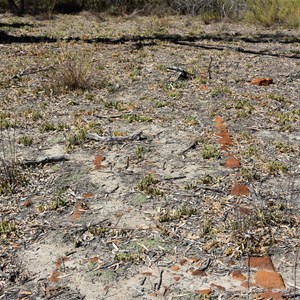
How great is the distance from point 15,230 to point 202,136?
2500mm

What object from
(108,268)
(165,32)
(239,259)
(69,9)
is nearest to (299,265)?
(239,259)

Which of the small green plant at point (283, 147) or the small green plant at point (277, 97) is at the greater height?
the small green plant at point (277, 97)

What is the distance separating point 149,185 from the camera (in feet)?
15.7

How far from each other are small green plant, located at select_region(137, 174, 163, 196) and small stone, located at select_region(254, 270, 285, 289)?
4.37 ft

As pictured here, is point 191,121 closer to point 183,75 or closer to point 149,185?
point 149,185

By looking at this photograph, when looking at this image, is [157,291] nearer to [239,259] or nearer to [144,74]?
[239,259]

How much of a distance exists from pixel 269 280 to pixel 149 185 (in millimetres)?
1620

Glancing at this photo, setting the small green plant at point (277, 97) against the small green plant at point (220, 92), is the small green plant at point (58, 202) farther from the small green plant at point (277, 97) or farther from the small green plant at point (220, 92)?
the small green plant at point (277, 97)

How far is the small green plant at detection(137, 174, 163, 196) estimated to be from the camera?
15.2 ft

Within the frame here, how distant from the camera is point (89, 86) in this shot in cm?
784

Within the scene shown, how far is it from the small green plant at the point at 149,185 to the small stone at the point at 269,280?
1.33 m

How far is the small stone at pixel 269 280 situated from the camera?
3422mm

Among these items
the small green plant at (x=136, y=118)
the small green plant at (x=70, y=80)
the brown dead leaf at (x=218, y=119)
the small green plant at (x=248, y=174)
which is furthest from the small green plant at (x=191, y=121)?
the small green plant at (x=70, y=80)

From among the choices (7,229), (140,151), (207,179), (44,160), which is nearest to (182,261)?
(207,179)
